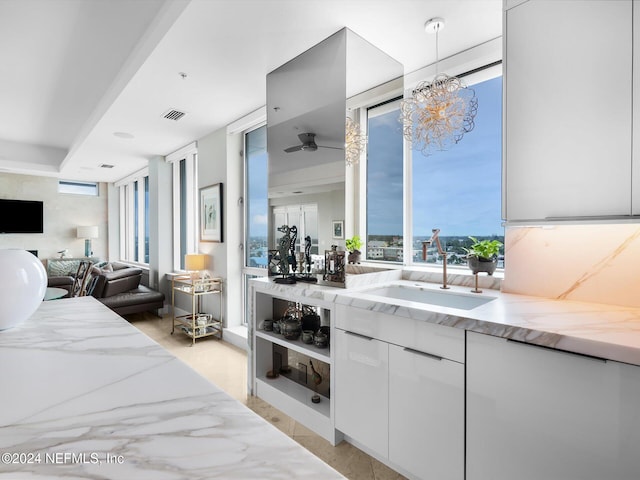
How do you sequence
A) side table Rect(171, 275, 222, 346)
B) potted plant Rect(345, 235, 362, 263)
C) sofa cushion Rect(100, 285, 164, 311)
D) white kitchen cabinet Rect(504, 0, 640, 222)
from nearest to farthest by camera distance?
white kitchen cabinet Rect(504, 0, 640, 222), potted plant Rect(345, 235, 362, 263), side table Rect(171, 275, 222, 346), sofa cushion Rect(100, 285, 164, 311)

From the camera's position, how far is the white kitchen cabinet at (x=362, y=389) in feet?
5.57

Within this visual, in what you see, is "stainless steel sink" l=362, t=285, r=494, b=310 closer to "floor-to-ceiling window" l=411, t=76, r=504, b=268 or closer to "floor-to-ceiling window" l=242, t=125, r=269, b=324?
"floor-to-ceiling window" l=411, t=76, r=504, b=268

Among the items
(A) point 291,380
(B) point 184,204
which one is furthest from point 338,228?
(B) point 184,204

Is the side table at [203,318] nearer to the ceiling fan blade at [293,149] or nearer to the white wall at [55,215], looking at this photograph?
the ceiling fan blade at [293,149]

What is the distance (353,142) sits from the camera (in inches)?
98.2

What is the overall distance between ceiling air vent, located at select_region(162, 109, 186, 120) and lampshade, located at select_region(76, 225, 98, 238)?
4.96 metres

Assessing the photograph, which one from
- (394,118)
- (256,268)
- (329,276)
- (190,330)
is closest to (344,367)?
(329,276)

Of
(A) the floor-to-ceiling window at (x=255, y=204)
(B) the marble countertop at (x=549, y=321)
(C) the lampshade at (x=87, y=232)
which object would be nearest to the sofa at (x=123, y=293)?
(A) the floor-to-ceiling window at (x=255, y=204)

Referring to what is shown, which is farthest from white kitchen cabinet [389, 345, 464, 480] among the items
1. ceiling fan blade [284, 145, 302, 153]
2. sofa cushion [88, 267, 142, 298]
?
sofa cushion [88, 267, 142, 298]

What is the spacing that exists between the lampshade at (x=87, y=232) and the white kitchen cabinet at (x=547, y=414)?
8.05m

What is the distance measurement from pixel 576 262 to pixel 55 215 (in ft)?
28.8

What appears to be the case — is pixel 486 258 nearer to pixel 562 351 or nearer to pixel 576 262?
pixel 576 262

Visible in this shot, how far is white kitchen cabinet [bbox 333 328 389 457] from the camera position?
1698 millimetres

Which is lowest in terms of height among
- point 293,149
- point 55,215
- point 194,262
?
point 194,262
